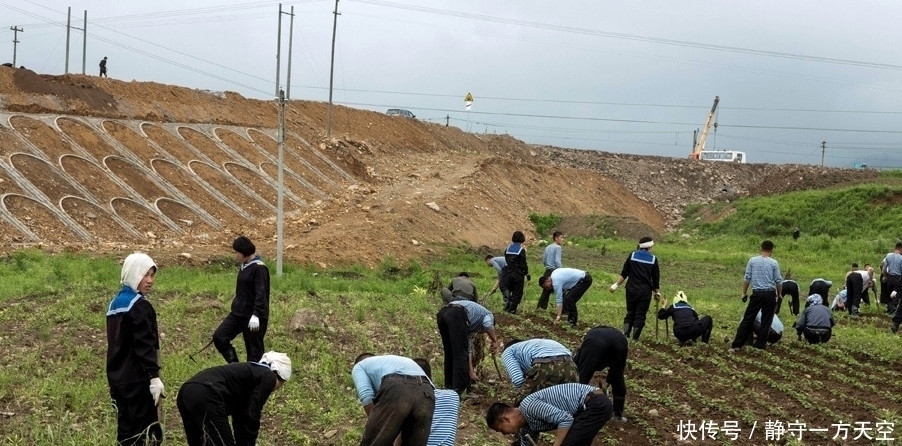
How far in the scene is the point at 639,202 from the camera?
141 ft

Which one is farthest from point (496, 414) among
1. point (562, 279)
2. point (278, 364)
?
point (562, 279)

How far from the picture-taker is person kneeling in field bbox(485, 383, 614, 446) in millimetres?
6094

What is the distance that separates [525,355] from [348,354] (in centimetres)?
436

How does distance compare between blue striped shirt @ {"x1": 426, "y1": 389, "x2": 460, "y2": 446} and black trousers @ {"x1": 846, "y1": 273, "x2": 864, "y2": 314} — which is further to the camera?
black trousers @ {"x1": 846, "y1": 273, "x2": 864, "y2": 314}

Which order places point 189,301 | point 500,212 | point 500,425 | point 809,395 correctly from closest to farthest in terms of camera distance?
point 500,425, point 809,395, point 189,301, point 500,212

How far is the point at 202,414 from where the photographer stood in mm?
5836

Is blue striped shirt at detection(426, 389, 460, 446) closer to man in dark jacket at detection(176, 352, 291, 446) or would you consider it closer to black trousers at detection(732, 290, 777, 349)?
man in dark jacket at detection(176, 352, 291, 446)

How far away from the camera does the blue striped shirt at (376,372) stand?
238 inches

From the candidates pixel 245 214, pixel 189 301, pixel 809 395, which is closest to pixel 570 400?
pixel 809 395

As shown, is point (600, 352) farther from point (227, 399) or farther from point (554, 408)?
point (227, 399)

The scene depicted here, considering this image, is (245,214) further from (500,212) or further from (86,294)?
(86,294)

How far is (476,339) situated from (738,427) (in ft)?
9.33

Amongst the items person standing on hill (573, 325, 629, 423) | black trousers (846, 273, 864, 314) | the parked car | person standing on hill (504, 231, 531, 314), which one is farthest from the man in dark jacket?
the parked car

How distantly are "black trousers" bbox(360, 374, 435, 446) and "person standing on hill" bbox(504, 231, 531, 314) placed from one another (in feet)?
25.4
